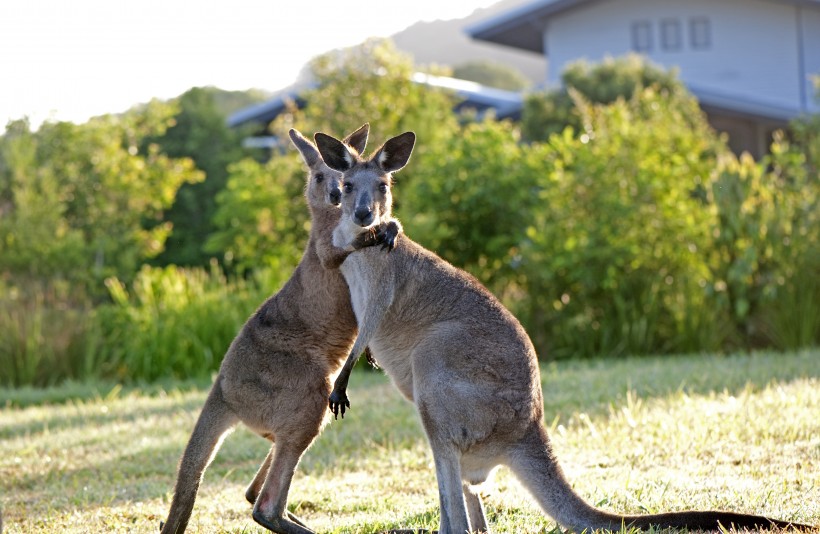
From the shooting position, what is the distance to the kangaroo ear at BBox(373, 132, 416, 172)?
5.06 m

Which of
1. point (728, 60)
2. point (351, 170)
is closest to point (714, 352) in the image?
point (351, 170)

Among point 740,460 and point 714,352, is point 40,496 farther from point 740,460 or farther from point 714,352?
point 714,352

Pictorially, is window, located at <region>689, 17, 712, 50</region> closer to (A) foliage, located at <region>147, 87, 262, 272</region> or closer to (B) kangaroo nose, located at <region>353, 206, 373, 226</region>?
(A) foliage, located at <region>147, 87, 262, 272</region>

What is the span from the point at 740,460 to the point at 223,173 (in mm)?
17325

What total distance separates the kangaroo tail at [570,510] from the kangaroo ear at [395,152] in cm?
141

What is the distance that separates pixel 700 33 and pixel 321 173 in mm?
26585

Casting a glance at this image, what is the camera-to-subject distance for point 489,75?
54.2 metres

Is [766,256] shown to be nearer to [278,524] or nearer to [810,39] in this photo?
[278,524]

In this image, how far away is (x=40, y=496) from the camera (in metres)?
6.04

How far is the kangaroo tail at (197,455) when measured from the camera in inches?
181

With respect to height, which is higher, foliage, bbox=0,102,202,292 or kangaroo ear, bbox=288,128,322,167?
kangaroo ear, bbox=288,128,322,167

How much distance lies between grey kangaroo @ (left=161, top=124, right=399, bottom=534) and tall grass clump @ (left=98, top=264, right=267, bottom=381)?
6.81 m

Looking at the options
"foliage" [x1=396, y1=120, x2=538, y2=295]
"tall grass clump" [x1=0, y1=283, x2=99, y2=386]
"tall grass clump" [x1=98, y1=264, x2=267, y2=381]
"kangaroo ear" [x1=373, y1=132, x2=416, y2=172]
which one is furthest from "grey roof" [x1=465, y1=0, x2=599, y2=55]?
"kangaroo ear" [x1=373, y1=132, x2=416, y2=172]

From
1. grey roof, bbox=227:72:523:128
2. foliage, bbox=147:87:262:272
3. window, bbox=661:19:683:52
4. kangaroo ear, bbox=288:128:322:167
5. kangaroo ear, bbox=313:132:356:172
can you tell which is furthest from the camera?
window, bbox=661:19:683:52
